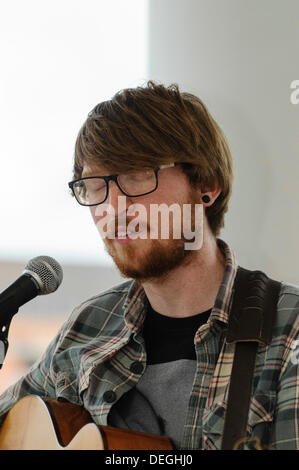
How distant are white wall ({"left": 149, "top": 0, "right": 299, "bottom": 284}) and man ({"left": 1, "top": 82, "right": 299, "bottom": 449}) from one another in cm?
29

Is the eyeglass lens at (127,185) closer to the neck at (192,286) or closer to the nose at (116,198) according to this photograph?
the nose at (116,198)

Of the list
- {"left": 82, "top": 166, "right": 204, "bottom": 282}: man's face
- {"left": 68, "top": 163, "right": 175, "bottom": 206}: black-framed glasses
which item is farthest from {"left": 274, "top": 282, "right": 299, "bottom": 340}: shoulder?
{"left": 68, "top": 163, "right": 175, "bottom": 206}: black-framed glasses

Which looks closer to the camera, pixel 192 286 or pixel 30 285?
pixel 30 285

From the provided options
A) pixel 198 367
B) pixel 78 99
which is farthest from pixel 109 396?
pixel 78 99

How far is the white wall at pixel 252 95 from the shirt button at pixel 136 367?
58cm

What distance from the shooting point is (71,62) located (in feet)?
6.72

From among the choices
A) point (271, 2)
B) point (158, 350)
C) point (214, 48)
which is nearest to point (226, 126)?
point (214, 48)

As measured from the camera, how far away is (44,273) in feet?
3.67

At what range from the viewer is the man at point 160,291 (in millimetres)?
1178

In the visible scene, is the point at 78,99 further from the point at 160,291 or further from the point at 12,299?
the point at 12,299

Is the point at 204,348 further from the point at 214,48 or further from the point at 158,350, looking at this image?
the point at 214,48

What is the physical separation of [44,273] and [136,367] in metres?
0.32

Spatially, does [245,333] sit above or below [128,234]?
below
